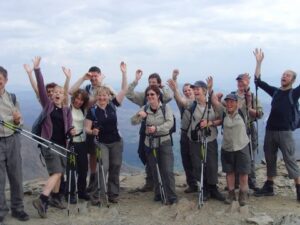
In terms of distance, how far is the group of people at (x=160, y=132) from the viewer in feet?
32.6

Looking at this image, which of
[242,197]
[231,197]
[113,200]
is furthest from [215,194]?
[113,200]

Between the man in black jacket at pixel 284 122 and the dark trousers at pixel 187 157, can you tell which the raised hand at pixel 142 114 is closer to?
the dark trousers at pixel 187 157

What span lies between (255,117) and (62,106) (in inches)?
196

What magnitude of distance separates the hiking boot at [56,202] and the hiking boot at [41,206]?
0.68m

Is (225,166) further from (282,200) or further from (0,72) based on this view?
(0,72)

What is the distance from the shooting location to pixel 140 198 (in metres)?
11.6

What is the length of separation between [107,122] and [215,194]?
3.33m

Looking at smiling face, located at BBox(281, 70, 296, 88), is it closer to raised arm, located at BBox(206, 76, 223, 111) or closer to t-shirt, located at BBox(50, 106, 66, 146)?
raised arm, located at BBox(206, 76, 223, 111)

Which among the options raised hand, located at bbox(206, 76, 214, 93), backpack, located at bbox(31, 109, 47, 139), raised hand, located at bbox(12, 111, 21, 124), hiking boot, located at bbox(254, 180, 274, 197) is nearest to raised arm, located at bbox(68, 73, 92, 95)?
backpack, located at bbox(31, 109, 47, 139)

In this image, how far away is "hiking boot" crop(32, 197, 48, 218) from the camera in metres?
9.71

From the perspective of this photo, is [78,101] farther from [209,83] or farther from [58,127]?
[209,83]

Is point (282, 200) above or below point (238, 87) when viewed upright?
below

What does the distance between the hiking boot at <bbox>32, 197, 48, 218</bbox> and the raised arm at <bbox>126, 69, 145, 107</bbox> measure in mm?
3415

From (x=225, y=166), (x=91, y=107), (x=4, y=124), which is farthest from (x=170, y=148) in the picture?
(x=4, y=124)
